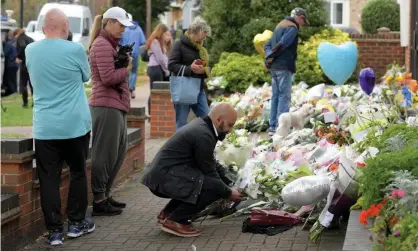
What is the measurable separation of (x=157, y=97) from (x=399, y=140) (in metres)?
7.79

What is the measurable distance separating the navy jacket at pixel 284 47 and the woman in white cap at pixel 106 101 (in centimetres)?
449

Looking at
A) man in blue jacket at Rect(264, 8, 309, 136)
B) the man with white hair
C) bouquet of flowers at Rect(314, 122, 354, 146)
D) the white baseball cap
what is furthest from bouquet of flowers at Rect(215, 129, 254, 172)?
man in blue jacket at Rect(264, 8, 309, 136)

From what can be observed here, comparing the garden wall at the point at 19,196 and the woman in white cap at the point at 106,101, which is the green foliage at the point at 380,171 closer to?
the garden wall at the point at 19,196

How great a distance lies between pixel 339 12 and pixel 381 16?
11507mm

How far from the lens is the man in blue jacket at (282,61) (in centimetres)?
1223

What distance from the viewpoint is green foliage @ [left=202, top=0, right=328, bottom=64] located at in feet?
60.3

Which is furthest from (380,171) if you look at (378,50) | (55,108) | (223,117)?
(378,50)

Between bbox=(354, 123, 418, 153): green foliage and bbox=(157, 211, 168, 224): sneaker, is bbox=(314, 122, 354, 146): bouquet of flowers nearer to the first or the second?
bbox=(354, 123, 418, 153): green foliage

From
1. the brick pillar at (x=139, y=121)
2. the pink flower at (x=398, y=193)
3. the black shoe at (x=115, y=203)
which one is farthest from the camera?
the brick pillar at (x=139, y=121)

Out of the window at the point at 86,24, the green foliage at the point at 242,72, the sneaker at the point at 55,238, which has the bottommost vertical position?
the sneaker at the point at 55,238

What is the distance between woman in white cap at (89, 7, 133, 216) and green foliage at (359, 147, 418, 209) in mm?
3019

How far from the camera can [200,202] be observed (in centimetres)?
719

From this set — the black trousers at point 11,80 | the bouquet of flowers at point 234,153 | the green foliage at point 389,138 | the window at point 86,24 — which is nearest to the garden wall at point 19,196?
the bouquet of flowers at point 234,153

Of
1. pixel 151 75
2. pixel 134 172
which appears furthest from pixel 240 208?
pixel 151 75
